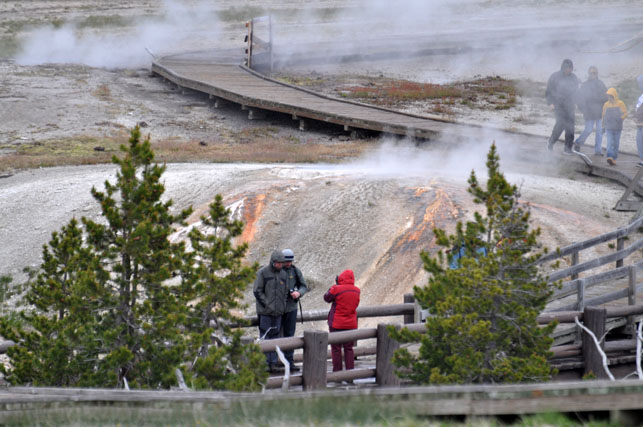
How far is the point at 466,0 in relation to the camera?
52281 millimetres

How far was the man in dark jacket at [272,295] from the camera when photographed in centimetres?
842

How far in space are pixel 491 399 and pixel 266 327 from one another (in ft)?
16.2

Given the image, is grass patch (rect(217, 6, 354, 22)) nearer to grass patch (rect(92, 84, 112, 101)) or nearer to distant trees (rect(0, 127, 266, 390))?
grass patch (rect(92, 84, 112, 101))

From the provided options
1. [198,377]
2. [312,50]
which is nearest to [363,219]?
[198,377]

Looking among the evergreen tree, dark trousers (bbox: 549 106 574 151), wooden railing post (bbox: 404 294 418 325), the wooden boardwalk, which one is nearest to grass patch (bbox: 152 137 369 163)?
the wooden boardwalk

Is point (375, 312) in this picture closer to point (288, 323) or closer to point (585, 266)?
point (288, 323)

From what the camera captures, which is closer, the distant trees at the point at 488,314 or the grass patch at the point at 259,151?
the distant trees at the point at 488,314

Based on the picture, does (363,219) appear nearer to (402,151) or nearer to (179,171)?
(179,171)

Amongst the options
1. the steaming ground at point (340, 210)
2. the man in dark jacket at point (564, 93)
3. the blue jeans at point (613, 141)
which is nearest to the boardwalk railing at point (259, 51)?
the steaming ground at point (340, 210)

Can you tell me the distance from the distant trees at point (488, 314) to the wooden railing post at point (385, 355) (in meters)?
0.79

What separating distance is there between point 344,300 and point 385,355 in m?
0.90

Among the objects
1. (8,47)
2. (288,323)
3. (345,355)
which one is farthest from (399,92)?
(345,355)

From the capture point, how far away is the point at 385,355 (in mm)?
7598

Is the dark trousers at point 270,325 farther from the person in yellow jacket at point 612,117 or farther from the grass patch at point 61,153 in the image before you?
the grass patch at point 61,153
